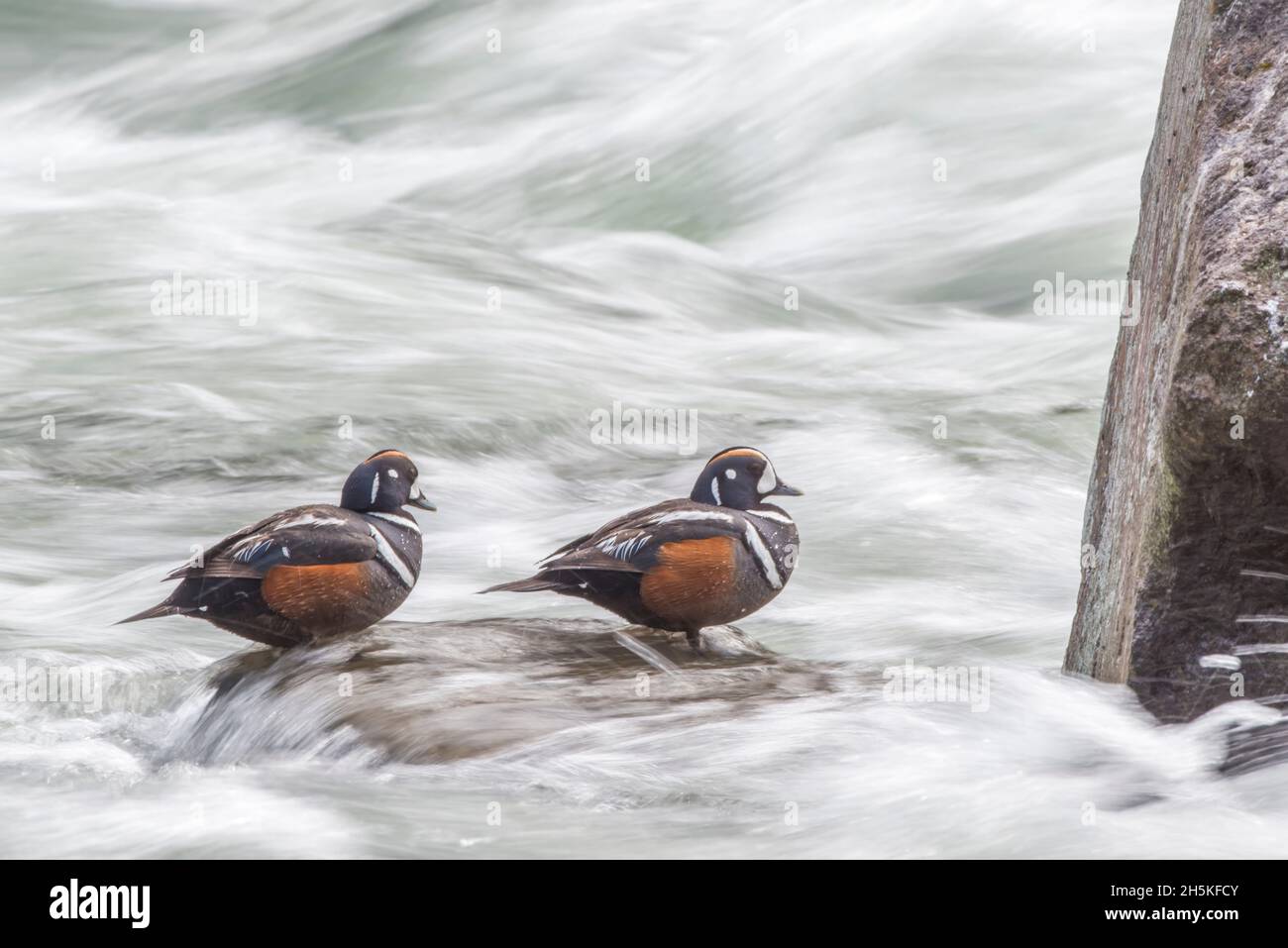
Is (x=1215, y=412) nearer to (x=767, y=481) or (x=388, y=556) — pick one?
(x=767, y=481)

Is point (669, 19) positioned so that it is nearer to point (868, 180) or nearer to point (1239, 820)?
point (868, 180)

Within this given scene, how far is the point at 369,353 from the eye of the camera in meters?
12.0

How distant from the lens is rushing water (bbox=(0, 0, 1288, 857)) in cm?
432

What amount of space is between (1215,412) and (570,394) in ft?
24.9

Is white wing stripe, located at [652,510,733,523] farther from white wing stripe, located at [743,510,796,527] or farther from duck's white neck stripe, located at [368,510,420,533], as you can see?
duck's white neck stripe, located at [368,510,420,533]

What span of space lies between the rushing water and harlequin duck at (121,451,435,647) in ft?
0.46

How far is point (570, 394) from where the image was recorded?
37.6ft

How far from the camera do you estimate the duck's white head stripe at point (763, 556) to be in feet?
15.9

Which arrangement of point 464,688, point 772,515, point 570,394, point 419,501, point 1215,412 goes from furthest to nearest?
point 570,394, point 419,501, point 772,515, point 464,688, point 1215,412

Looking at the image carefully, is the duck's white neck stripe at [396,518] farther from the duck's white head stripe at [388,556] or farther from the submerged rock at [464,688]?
the submerged rock at [464,688]

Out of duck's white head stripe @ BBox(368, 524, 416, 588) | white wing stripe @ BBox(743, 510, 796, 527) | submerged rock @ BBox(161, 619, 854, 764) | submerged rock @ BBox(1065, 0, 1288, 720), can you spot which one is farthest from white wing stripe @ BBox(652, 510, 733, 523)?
submerged rock @ BBox(1065, 0, 1288, 720)

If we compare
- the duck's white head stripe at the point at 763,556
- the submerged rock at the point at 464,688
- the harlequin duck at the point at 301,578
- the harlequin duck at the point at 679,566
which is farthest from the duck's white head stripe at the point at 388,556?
the duck's white head stripe at the point at 763,556

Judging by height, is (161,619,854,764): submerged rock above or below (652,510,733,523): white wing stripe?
below

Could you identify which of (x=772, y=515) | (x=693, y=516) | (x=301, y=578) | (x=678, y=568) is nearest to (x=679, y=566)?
(x=678, y=568)
